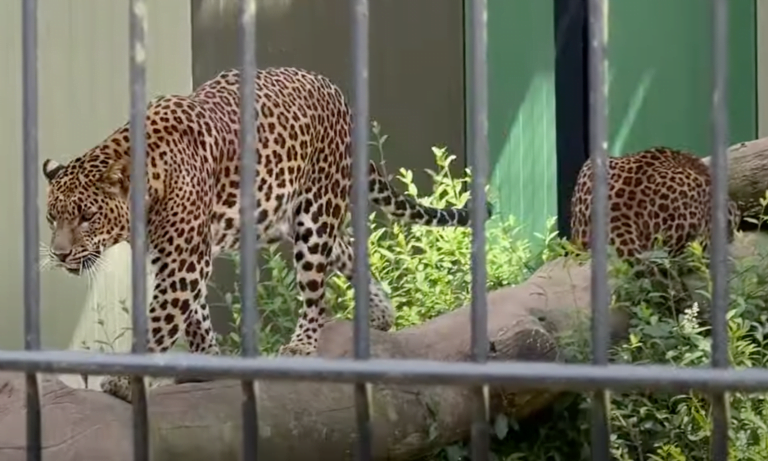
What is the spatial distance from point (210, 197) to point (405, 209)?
1.09m

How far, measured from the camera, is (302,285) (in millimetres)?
4484

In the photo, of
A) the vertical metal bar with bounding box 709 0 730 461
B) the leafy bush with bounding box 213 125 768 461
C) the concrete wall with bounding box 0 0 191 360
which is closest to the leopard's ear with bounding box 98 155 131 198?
the leafy bush with bounding box 213 125 768 461

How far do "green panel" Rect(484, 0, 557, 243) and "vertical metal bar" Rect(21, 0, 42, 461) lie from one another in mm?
4922

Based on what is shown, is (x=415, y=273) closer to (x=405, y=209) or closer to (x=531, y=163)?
(x=405, y=209)

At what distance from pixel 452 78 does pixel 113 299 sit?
7.77 feet

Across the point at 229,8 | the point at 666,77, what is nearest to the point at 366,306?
the point at 229,8

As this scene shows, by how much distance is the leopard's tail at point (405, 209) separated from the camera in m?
4.98

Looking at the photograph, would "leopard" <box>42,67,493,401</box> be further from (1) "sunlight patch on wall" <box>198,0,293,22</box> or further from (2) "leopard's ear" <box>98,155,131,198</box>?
(1) "sunlight patch on wall" <box>198,0,293,22</box>

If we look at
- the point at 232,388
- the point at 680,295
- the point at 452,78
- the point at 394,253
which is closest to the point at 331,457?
the point at 232,388

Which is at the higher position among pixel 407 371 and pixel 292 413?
pixel 407 371

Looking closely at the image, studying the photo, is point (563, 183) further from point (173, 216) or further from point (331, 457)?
point (331, 457)

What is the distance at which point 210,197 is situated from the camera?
162 inches

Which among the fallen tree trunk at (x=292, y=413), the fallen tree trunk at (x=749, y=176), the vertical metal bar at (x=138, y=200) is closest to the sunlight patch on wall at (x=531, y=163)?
the fallen tree trunk at (x=749, y=176)

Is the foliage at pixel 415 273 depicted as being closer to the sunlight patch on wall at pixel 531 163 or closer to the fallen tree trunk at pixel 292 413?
the sunlight patch on wall at pixel 531 163
